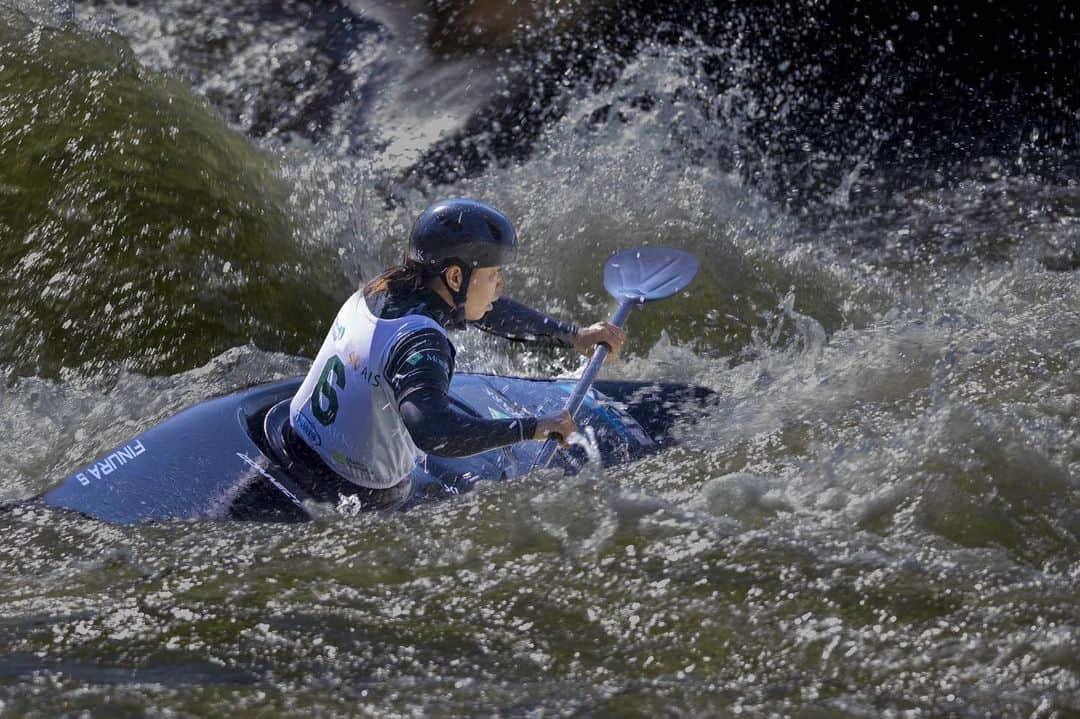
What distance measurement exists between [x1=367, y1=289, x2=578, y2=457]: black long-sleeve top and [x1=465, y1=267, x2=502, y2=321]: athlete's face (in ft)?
0.32

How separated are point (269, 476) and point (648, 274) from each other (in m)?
1.57

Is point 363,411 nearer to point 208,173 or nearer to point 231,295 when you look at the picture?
point 231,295

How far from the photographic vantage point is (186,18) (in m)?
8.87

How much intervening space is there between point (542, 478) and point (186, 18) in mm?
6675

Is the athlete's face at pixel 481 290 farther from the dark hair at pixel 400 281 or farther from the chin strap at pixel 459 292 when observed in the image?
the dark hair at pixel 400 281

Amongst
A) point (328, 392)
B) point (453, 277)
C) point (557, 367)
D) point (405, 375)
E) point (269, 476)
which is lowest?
point (557, 367)

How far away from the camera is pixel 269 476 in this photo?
3344 mm

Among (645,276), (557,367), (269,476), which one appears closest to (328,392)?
(269,476)

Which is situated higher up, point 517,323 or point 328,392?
point 328,392

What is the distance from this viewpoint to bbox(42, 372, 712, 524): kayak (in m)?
3.29

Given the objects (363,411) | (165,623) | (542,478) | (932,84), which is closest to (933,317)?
(542,478)

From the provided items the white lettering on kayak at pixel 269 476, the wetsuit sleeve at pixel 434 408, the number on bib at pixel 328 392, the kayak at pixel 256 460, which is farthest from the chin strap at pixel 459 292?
the white lettering on kayak at pixel 269 476

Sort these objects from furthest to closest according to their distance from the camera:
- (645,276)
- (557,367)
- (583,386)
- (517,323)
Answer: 1. (557,367)
2. (645,276)
3. (517,323)
4. (583,386)

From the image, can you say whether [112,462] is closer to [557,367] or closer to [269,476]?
[269,476]
